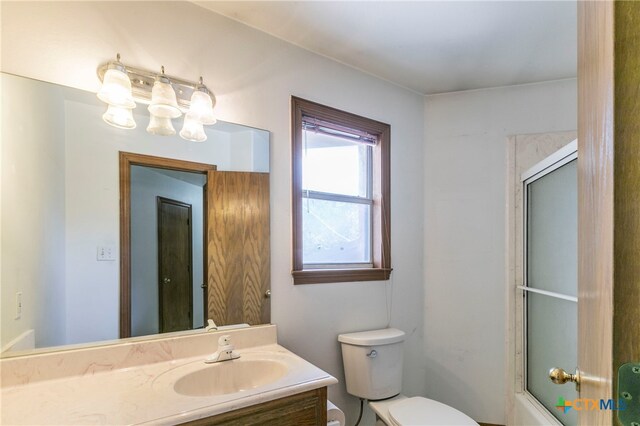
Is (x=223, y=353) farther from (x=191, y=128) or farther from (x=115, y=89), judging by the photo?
(x=115, y=89)

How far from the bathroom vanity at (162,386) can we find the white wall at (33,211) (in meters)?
0.12

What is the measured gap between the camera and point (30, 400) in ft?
3.19

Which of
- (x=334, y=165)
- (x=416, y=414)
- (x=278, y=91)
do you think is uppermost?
(x=278, y=91)

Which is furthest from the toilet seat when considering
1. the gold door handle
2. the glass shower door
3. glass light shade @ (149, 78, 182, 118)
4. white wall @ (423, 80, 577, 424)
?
glass light shade @ (149, 78, 182, 118)

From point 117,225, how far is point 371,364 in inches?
55.6

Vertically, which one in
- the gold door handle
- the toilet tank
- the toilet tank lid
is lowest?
the toilet tank

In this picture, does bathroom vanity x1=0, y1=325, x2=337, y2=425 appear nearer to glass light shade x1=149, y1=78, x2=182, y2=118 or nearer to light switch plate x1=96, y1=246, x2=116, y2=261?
light switch plate x1=96, y1=246, x2=116, y2=261

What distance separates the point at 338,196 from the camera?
6.68 ft

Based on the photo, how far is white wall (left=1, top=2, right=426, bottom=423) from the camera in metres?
1.18

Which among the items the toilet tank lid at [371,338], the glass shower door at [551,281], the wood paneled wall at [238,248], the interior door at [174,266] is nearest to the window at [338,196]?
the wood paneled wall at [238,248]

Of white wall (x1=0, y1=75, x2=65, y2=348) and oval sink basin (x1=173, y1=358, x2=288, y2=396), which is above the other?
white wall (x1=0, y1=75, x2=65, y2=348)

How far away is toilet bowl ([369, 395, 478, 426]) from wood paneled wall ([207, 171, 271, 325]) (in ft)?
2.59

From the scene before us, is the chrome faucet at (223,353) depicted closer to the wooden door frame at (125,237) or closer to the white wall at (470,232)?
the wooden door frame at (125,237)

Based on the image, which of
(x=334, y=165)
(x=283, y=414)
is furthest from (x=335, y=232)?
(x=283, y=414)
